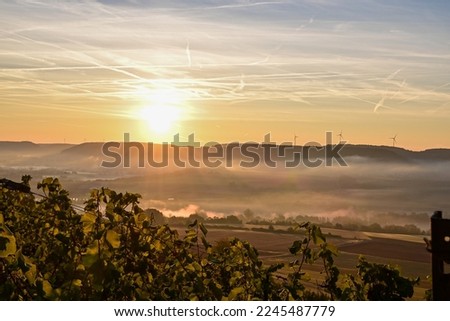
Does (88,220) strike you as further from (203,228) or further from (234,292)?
(203,228)

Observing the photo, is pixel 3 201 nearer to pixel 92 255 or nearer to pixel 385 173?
pixel 92 255

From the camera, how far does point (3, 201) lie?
10.8m

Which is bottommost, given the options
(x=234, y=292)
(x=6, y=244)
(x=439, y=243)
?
(x=234, y=292)

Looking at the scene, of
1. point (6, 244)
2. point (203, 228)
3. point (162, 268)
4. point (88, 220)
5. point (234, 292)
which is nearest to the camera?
point (6, 244)

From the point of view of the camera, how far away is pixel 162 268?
7422 mm

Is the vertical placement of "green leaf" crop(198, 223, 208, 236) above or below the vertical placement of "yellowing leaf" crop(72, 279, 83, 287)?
above

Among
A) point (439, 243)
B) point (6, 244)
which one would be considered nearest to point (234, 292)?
point (439, 243)

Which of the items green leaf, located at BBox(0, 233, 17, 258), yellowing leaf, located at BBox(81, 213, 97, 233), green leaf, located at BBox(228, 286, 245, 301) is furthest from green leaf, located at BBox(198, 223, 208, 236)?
green leaf, located at BBox(0, 233, 17, 258)

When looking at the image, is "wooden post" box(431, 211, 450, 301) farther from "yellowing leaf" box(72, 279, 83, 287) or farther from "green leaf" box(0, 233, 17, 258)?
"green leaf" box(0, 233, 17, 258)

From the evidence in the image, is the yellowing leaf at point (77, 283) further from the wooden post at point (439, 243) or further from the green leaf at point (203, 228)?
the wooden post at point (439, 243)

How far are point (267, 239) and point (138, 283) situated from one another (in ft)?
265

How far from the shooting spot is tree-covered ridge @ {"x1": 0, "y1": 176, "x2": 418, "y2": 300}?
17.7 feet

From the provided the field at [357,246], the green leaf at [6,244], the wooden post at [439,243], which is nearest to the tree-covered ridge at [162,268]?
the green leaf at [6,244]
